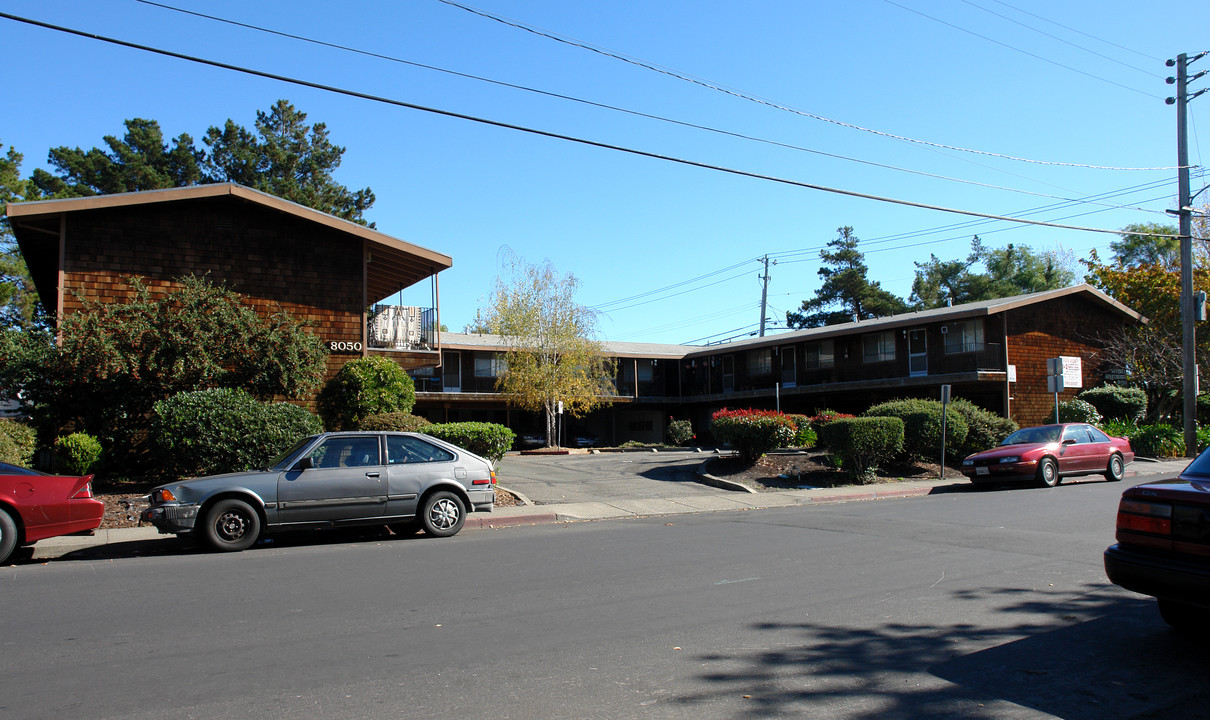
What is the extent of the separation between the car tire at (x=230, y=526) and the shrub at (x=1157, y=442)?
86.6ft

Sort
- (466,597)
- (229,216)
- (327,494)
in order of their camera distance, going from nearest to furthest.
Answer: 1. (466,597)
2. (327,494)
3. (229,216)

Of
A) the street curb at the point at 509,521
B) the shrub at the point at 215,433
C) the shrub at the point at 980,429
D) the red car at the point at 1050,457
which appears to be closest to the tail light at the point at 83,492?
the shrub at the point at 215,433

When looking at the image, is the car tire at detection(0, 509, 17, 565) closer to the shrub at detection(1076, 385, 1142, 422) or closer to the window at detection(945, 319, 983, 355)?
the window at detection(945, 319, 983, 355)

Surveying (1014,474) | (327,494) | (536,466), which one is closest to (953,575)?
(327,494)

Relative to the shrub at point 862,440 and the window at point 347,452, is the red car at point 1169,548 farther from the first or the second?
the shrub at point 862,440

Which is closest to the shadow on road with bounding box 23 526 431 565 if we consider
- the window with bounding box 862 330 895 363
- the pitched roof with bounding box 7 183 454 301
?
the pitched roof with bounding box 7 183 454 301

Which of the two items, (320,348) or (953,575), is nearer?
(953,575)

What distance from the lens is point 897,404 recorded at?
72.7ft

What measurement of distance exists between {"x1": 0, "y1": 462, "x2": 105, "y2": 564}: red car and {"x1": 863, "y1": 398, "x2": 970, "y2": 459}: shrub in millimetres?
17677

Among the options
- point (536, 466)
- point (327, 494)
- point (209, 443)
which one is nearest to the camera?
point (327, 494)

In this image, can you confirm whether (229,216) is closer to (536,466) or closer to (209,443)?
(209,443)

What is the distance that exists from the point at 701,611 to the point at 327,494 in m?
6.03

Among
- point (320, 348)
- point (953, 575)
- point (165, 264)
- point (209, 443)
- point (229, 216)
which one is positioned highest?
point (229, 216)

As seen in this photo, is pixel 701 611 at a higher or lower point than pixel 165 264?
lower
